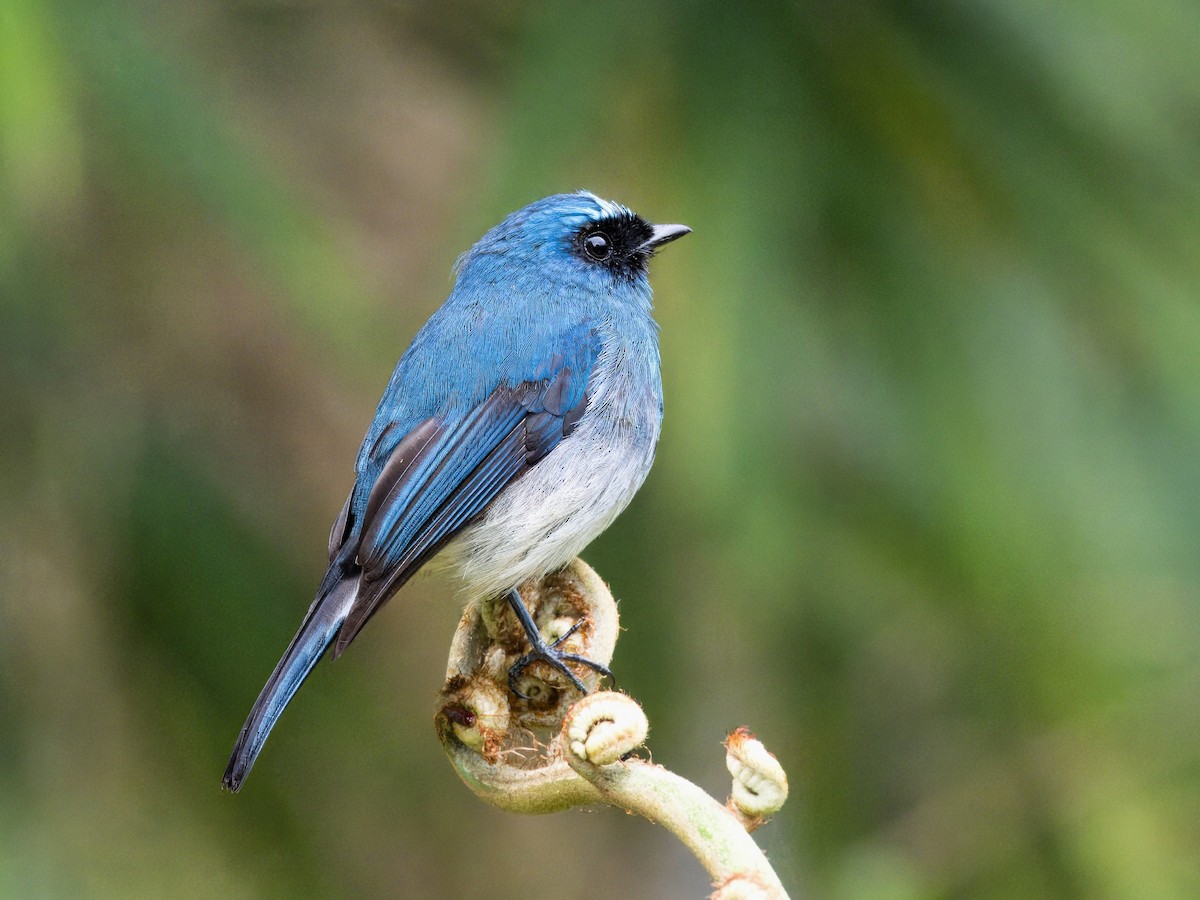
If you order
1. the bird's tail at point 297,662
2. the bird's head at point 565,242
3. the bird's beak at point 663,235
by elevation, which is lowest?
the bird's tail at point 297,662

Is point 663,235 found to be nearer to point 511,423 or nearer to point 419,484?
point 511,423

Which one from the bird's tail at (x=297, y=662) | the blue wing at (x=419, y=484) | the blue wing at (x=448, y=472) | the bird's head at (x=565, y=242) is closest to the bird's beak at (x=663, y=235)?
the bird's head at (x=565, y=242)

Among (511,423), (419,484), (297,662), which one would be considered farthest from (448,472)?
(297,662)

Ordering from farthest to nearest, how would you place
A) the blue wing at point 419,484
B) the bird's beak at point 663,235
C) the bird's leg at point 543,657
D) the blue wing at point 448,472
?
1. the bird's beak at point 663,235
2. the blue wing at point 448,472
3. the blue wing at point 419,484
4. the bird's leg at point 543,657

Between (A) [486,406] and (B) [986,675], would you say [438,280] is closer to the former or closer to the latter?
(A) [486,406]

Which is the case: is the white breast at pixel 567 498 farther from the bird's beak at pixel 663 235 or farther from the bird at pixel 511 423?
the bird's beak at pixel 663 235

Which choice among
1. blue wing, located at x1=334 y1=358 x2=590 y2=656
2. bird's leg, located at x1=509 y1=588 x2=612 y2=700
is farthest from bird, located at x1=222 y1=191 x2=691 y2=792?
bird's leg, located at x1=509 y1=588 x2=612 y2=700

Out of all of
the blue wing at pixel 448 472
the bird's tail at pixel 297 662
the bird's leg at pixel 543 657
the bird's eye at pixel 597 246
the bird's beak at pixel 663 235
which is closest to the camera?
the bird's leg at pixel 543 657

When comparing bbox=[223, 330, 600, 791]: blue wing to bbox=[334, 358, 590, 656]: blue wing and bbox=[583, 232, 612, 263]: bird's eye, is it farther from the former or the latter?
bbox=[583, 232, 612, 263]: bird's eye
